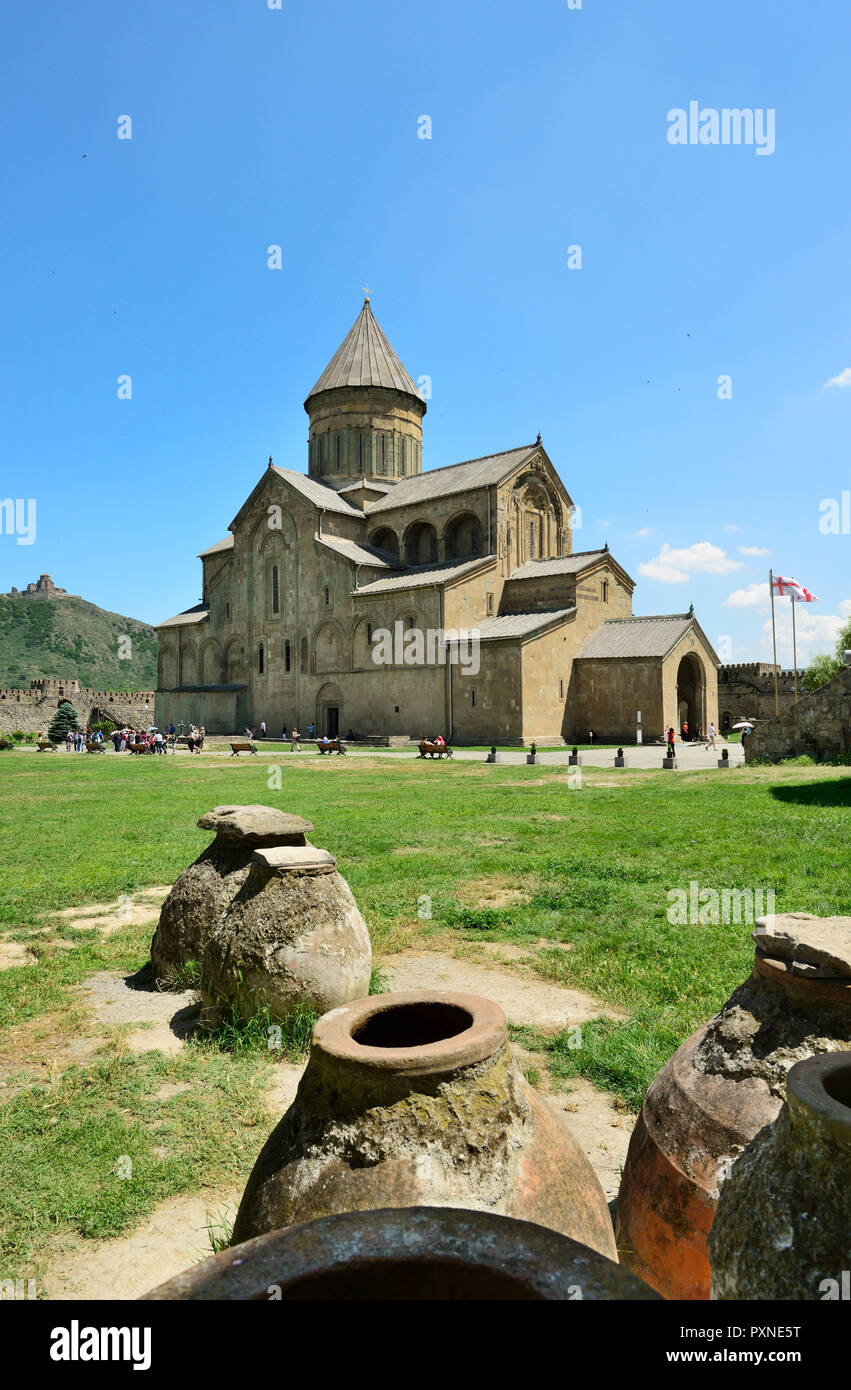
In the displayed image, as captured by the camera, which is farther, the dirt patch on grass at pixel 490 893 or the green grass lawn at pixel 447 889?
the dirt patch on grass at pixel 490 893

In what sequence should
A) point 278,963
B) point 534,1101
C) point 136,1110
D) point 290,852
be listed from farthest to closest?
point 290,852
point 278,963
point 136,1110
point 534,1101

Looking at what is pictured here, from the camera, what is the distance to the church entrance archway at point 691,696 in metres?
33.9

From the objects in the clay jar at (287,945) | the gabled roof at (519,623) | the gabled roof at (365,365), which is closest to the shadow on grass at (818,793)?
Answer: the clay jar at (287,945)

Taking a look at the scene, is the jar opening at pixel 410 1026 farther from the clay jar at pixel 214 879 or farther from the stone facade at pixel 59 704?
the stone facade at pixel 59 704

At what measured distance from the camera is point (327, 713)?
38.2m

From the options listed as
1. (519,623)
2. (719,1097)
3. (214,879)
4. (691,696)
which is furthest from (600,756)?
(719,1097)

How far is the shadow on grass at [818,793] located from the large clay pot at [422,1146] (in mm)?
11300

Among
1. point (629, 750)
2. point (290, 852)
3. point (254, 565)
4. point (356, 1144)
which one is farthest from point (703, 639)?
point (356, 1144)

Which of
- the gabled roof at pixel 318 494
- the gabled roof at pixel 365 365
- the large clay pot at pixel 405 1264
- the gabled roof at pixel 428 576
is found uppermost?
the gabled roof at pixel 365 365

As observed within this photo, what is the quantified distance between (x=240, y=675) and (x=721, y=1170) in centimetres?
4193

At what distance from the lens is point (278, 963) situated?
4.34 metres

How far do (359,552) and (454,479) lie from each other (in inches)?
235
